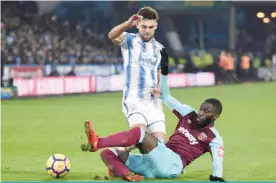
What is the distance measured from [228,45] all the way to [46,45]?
16.0m

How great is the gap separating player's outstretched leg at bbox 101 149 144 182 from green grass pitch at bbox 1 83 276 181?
0.79 ft

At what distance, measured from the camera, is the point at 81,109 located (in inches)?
962

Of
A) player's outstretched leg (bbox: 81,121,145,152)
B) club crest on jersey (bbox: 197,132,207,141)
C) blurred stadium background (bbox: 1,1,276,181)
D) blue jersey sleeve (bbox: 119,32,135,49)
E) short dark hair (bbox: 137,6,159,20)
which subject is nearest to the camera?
player's outstretched leg (bbox: 81,121,145,152)

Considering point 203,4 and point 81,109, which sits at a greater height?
point 203,4

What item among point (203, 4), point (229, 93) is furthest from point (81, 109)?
point (203, 4)

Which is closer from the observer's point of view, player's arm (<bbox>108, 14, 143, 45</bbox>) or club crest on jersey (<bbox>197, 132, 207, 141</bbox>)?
player's arm (<bbox>108, 14, 143, 45</bbox>)

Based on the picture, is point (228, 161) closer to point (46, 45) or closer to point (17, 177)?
point (17, 177)

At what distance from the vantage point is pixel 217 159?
31.9 feet

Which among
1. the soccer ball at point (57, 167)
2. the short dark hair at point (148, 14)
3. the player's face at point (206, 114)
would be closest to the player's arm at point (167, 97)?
the player's face at point (206, 114)

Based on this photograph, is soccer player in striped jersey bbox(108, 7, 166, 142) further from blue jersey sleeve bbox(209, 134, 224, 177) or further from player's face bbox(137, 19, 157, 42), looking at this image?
blue jersey sleeve bbox(209, 134, 224, 177)

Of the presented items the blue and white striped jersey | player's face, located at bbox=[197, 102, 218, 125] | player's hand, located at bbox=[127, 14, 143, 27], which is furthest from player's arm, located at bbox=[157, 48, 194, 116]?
player's hand, located at bbox=[127, 14, 143, 27]

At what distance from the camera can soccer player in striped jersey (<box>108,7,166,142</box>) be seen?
34.1 feet

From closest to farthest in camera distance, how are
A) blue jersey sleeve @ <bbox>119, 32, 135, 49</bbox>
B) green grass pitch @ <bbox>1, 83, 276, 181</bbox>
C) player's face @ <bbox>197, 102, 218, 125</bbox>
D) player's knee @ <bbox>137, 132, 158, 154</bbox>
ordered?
player's knee @ <bbox>137, 132, 158, 154</bbox> → player's face @ <bbox>197, 102, 218, 125</bbox> → blue jersey sleeve @ <bbox>119, 32, 135, 49</bbox> → green grass pitch @ <bbox>1, 83, 276, 181</bbox>

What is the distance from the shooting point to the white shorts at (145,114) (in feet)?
34.0
